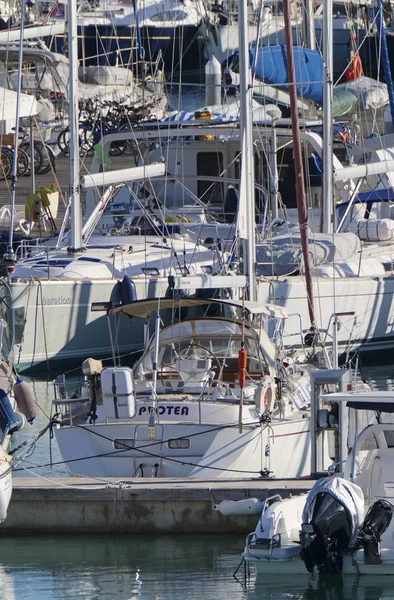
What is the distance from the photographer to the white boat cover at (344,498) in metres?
11.1

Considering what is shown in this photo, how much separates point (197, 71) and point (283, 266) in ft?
135

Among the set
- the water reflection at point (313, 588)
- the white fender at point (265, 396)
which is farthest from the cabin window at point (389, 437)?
the white fender at point (265, 396)

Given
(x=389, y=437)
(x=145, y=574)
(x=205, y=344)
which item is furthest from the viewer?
(x=205, y=344)

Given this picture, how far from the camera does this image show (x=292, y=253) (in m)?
22.7

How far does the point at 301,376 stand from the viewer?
1588cm

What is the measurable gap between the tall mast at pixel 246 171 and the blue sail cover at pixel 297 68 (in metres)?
10.5

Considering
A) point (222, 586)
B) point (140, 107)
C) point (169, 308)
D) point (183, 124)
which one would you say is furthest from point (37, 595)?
point (140, 107)

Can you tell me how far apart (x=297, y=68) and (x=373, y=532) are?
18.9 metres

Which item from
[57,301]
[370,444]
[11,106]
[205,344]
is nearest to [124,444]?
[205,344]

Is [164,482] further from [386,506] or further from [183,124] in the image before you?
[183,124]

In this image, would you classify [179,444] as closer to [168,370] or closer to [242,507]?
[242,507]

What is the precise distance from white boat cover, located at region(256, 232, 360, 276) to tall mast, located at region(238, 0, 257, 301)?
505 cm

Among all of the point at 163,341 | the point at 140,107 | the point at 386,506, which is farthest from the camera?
the point at 140,107

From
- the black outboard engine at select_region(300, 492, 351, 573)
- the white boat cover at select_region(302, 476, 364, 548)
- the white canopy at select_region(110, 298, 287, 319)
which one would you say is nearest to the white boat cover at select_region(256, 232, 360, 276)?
the white canopy at select_region(110, 298, 287, 319)
